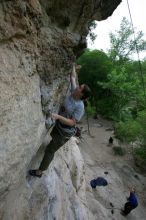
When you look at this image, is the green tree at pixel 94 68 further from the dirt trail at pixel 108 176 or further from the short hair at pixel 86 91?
the short hair at pixel 86 91

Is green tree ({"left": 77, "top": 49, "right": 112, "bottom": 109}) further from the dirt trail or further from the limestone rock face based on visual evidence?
the limestone rock face

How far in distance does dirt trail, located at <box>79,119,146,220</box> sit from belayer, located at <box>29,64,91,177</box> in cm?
740

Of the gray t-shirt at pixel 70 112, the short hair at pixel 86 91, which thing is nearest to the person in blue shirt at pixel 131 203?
the gray t-shirt at pixel 70 112

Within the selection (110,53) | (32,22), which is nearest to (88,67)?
(110,53)

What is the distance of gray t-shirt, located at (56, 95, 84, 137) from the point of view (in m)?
7.37

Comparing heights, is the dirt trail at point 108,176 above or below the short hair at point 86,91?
below

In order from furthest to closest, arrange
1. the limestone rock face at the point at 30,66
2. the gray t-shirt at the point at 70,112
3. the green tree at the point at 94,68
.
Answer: the green tree at the point at 94,68
the gray t-shirt at the point at 70,112
the limestone rock face at the point at 30,66

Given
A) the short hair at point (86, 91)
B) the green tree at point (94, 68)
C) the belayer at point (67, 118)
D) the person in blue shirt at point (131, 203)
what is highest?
the green tree at point (94, 68)

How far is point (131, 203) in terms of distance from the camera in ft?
56.6

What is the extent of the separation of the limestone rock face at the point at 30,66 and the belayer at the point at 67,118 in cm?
33

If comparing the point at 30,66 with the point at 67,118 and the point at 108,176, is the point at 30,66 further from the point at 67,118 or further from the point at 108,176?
the point at 108,176

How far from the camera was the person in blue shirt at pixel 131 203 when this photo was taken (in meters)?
17.1

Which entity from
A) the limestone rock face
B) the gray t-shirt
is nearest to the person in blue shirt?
the limestone rock face

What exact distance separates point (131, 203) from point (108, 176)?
Answer: 5.82m
